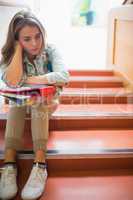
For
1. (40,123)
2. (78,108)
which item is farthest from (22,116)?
(78,108)

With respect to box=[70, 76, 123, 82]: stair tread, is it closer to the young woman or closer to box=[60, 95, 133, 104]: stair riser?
box=[60, 95, 133, 104]: stair riser

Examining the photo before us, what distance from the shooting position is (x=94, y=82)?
7.75 feet

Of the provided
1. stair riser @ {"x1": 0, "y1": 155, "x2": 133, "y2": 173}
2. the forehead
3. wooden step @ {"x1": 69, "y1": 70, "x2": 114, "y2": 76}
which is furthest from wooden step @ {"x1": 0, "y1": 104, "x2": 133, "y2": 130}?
wooden step @ {"x1": 69, "y1": 70, "x2": 114, "y2": 76}

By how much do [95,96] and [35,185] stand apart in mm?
1015

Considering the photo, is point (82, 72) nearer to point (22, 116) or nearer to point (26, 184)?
point (22, 116)

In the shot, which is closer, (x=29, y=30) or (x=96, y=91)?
(x=29, y=30)

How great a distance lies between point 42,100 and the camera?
4.35 ft

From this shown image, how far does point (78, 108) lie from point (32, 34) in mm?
743

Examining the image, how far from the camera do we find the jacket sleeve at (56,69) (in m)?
1.32

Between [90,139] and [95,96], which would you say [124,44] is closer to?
[95,96]

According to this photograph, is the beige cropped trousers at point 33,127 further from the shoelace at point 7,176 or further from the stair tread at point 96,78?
the stair tread at point 96,78

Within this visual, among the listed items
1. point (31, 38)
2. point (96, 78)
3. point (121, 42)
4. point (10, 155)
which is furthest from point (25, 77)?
point (121, 42)

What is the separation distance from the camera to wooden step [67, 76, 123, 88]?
7.63 feet

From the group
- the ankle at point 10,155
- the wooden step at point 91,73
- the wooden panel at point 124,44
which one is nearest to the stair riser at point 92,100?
the wooden panel at point 124,44
